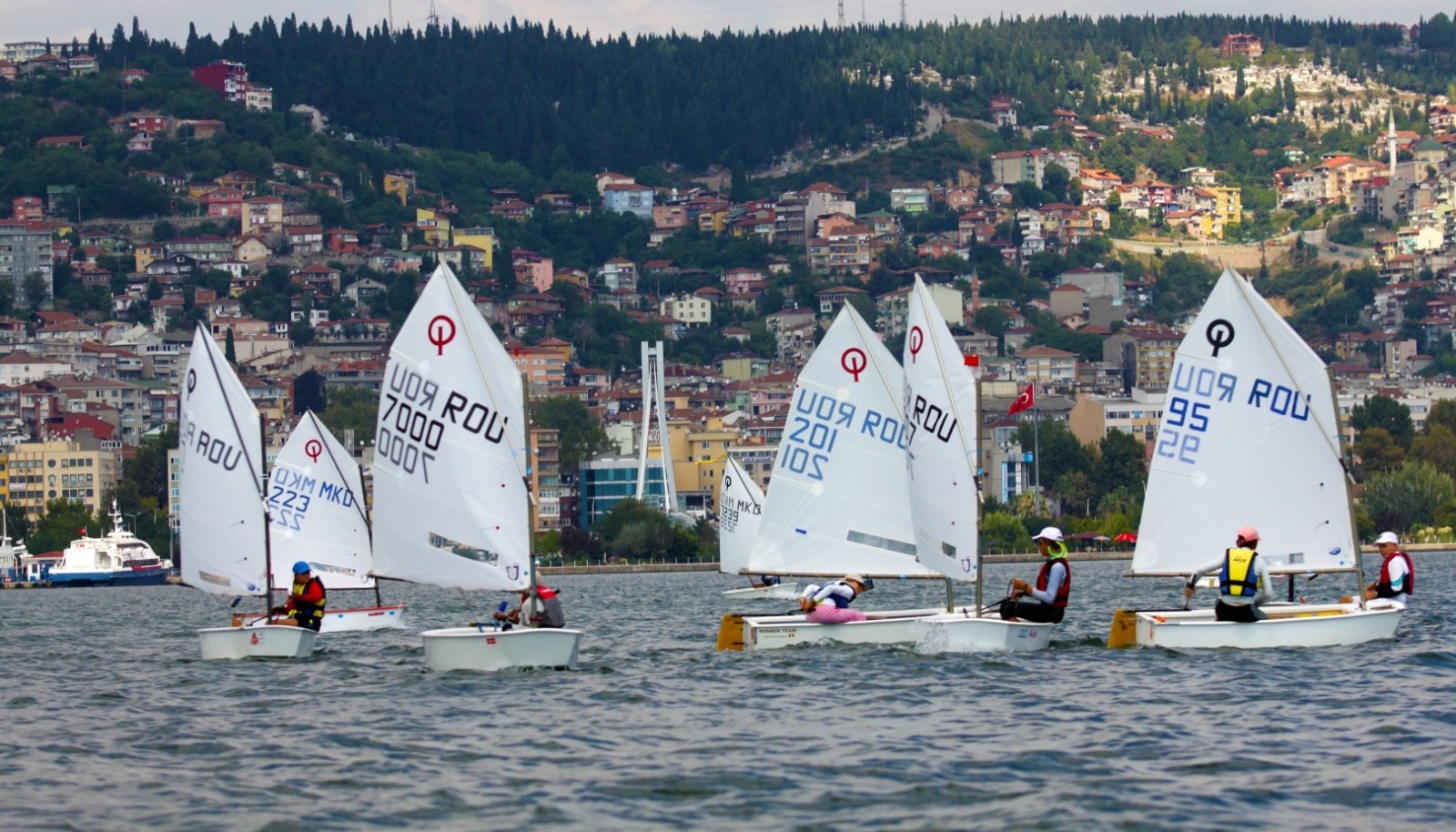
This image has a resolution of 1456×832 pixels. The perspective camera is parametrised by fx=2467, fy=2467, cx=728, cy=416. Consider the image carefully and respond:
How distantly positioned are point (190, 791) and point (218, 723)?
5.65 meters

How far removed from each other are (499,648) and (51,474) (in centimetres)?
16357

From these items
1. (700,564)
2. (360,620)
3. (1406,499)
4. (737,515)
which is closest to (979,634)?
(360,620)

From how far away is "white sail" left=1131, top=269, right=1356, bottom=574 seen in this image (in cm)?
3553

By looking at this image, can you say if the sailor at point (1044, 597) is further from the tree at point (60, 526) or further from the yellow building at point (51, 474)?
the yellow building at point (51, 474)

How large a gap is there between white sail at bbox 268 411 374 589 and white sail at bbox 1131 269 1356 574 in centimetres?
2113

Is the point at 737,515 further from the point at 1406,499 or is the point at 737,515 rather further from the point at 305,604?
the point at 1406,499

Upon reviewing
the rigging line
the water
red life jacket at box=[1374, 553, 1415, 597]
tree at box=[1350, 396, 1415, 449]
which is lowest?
the water

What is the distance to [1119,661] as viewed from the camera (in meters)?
33.5

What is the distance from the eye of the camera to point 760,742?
26500 millimetres

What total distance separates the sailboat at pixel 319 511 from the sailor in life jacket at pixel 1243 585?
21.2 m

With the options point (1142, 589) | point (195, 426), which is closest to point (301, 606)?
point (195, 426)

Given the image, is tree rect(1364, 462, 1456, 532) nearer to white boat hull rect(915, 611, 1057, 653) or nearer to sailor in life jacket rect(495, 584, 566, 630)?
white boat hull rect(915, 611, 1057, 653)

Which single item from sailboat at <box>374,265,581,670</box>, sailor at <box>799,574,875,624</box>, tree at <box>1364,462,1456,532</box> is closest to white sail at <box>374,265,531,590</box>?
sailboat at <box>374,265,581,670</box>

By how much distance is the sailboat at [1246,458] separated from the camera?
116 feet
